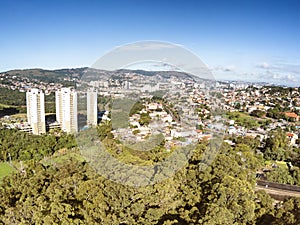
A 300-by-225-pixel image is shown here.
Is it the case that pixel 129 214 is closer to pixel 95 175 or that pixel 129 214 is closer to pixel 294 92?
pixel 95 175

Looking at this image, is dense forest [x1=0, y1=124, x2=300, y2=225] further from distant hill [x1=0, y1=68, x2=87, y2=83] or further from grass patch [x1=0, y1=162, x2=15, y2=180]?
distant hill [x1=0, y1=68, x2=87, y2=83]

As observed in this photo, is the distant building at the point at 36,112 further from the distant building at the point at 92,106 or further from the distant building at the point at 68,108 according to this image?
the distant building at the point at 92,106

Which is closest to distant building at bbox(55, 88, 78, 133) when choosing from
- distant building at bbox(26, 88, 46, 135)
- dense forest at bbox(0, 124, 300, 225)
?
distant building at bbox(26, 88, 46, 135)

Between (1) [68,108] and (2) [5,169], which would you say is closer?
(2) [5,169]

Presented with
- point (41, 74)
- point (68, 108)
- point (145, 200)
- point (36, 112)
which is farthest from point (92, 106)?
point (41, 74)

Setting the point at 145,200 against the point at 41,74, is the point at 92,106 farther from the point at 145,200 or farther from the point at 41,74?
the point at 41,74

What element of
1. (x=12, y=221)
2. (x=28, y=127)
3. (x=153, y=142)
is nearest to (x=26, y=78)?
(x=28, y=127)

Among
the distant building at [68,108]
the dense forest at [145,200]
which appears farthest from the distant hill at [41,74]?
the dense forest at [145,200]
